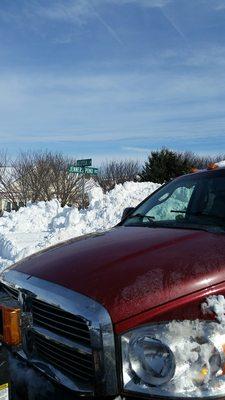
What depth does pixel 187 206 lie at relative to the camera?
4.16m

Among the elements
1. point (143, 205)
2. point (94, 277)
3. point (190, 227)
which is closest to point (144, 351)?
point (94, 277)

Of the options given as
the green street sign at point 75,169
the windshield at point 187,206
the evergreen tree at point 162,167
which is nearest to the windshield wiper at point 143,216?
the windshield at point 187,206

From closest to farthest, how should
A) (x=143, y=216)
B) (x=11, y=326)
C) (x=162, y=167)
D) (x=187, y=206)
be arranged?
1. (x=11, y=326)
2. (x=187, y=206)
3. (x=143, y=216)
4. (x=162, y=167)

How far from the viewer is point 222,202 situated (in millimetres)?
3768

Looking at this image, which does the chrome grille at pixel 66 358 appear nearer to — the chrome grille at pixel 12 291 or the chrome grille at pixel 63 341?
the chrome grille at pixel 63 341

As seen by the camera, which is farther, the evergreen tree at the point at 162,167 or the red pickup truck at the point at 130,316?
the evergreen tree at the point at 162,167

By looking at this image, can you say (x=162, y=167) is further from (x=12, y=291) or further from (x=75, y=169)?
(x=12, y=291)

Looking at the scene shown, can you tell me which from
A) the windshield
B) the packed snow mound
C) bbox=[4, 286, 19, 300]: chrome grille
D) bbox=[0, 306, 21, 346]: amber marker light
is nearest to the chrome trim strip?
bbox=[0, 306, 21, 346]: amber marker light

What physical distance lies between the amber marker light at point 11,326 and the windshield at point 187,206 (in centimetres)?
131

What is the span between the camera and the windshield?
3592 mm

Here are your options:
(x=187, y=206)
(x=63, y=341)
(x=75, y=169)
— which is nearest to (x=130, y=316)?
(x=63, y=341)

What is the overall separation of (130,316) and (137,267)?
38 centimetres

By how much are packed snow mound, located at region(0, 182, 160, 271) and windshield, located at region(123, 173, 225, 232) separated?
6586mm

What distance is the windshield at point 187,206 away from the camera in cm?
359
